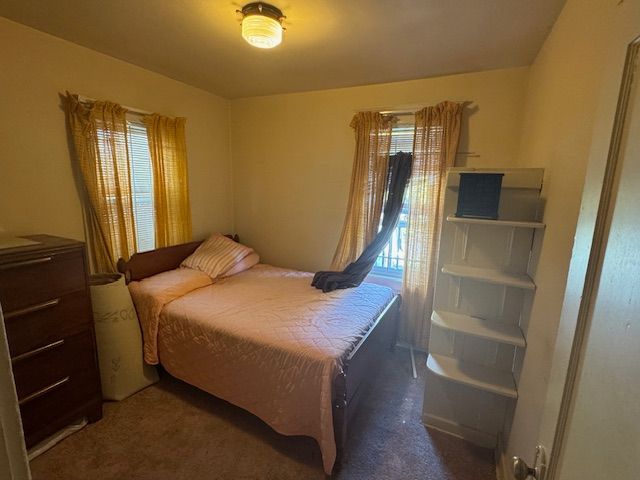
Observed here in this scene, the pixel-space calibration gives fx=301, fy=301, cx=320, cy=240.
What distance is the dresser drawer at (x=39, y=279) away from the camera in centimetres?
156

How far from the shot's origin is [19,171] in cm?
202

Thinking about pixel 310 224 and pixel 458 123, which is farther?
pixel 310 224

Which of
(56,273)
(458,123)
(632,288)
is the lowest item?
(56,273)

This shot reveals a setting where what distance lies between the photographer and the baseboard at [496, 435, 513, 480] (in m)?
1.58

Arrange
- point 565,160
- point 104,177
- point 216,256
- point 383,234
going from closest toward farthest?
point 565,160
point 104,177
point 383,234
point 216,256

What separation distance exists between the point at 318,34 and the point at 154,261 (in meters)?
2.31

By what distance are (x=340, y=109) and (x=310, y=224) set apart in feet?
4.00

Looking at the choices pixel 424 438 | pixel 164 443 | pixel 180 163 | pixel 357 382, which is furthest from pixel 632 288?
pixel 180 163

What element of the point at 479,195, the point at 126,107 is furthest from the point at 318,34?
the point at 126,107

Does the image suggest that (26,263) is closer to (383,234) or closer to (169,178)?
(169,178)

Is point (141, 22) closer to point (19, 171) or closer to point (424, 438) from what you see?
point (19, 171)

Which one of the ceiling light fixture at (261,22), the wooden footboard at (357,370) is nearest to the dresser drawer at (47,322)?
the wooden footboard at (357,370)

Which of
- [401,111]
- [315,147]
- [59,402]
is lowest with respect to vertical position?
[59,402]

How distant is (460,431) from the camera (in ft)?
6.45
